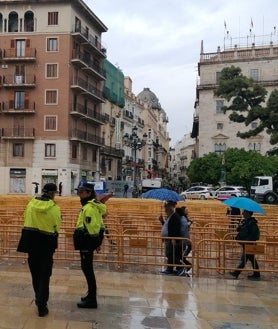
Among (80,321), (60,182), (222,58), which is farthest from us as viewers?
(222,58)

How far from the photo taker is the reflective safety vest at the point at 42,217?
673cm

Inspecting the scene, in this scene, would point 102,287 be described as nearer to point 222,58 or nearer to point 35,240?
point 35,240

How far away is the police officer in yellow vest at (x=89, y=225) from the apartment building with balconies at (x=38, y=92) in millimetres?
46303

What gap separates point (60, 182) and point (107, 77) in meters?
→ 21.0

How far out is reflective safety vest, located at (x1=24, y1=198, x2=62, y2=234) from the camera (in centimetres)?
673

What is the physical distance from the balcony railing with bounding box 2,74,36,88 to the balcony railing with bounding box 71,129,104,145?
6.65 meters

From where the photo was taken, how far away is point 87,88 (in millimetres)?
57688

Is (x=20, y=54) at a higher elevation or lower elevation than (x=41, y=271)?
higher

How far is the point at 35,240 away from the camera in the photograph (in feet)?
22.1

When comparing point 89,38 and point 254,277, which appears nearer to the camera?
point 254,277

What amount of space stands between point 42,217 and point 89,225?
66 cm

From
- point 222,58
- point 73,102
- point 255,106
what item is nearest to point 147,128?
point 222,58

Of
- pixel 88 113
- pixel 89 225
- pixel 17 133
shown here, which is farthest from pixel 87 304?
pixel 88 113

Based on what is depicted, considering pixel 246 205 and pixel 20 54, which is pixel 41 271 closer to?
pixel 246 205
